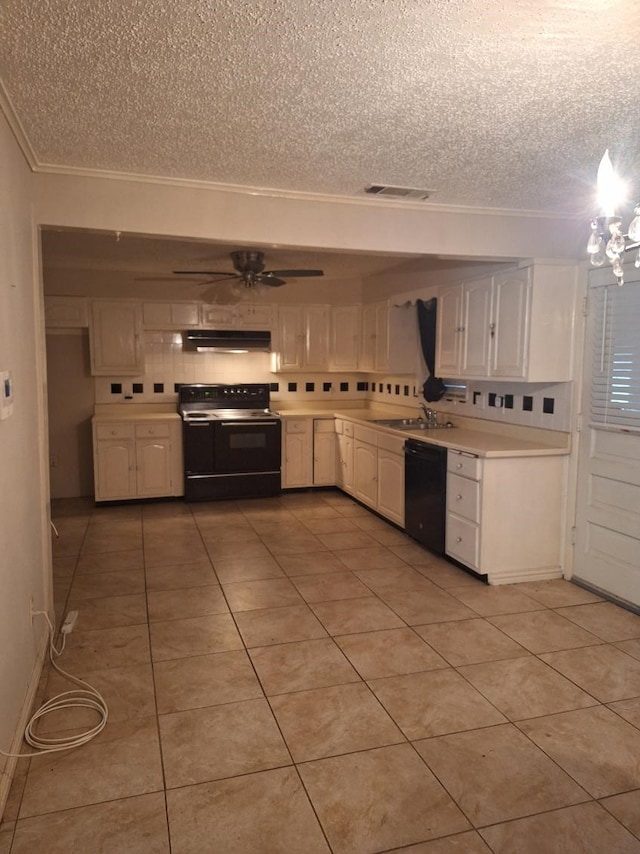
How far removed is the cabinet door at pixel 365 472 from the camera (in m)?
Answer: 5.40

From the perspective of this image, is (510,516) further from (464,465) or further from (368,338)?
(368,338)

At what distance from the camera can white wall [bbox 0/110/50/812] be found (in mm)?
2070

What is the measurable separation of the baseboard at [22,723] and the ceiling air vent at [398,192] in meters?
2.79

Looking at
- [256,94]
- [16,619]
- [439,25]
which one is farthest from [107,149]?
[16,619]

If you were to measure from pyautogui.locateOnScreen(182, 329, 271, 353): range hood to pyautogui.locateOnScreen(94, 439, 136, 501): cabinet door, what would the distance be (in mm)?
1219

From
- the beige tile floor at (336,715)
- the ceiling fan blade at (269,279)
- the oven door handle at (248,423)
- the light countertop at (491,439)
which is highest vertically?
the ceiling fan blade at (269,279)

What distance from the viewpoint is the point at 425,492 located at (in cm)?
443

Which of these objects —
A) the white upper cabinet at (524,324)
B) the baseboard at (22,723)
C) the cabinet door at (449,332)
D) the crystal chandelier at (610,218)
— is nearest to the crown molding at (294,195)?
the white upper cabinet at (524,324)

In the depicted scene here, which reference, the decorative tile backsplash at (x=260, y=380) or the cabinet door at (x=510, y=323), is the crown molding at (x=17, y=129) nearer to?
the cabinet door at (x=510, y=323)

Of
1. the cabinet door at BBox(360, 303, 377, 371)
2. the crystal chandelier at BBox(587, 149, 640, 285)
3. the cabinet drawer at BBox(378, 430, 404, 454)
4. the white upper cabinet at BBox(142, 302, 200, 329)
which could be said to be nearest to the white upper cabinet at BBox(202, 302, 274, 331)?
the white upper cabinet at BBox(142, 302, 200, 329)

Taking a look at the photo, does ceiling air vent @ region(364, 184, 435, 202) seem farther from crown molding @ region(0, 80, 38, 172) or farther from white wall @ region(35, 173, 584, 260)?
crown molding @ region(0, 80, 38, 172)

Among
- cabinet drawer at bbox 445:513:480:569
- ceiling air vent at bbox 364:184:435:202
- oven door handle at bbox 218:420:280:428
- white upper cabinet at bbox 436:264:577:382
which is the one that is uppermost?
ceiling air vent at bbox 364:184:435:202

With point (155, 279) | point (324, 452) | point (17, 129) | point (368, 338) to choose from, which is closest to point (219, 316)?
point (155, 279)

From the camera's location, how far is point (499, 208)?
138 inches
